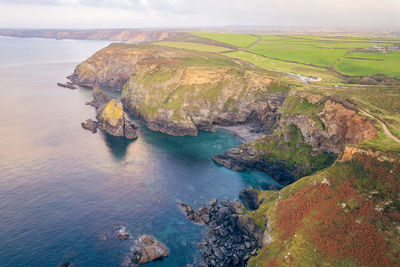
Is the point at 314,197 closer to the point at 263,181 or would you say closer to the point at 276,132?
the point at 263,181

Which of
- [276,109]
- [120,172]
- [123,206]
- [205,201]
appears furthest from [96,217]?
[276,109]

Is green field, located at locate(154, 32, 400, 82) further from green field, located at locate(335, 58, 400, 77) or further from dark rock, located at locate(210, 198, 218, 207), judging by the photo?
dark rock, located at locate(210, 198, 218, 207)

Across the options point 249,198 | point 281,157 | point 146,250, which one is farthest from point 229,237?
point 281,157

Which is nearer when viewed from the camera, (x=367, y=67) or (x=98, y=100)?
(x=367, y=67)

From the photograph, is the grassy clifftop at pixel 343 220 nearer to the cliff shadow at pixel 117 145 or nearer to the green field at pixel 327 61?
the cliff shadow at pixel 117 145

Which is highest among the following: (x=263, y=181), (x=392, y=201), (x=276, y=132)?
(x=392, y=201)

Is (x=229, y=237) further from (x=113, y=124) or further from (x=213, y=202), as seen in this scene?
(x=113, y=124)

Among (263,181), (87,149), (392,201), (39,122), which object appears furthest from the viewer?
(39,122)
